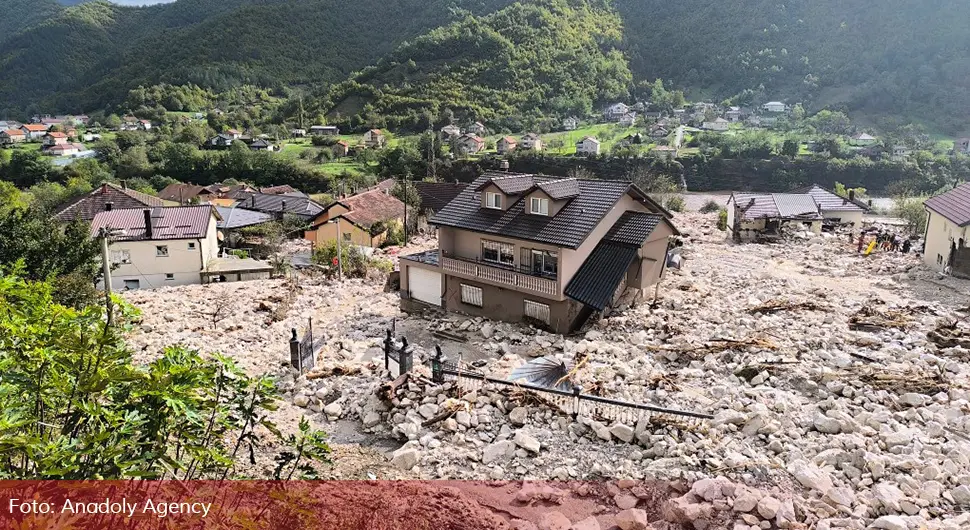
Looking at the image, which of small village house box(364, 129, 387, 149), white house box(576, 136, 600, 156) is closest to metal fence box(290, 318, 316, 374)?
white house box(576, 136, 600, 156)

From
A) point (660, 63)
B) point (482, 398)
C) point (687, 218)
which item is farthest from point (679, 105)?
point (482, 398)

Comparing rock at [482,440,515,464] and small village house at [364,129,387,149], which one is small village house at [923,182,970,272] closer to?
rock at [482,440,515,464]

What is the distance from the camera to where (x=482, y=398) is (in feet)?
46.3

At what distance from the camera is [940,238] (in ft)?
90.0

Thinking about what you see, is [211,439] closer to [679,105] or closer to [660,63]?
[679,105]

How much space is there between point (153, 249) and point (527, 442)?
28396 mm

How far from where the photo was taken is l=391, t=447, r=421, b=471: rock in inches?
468

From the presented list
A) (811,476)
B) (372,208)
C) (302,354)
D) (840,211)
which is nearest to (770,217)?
(840,211)

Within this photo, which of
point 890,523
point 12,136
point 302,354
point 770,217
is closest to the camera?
point 890,523

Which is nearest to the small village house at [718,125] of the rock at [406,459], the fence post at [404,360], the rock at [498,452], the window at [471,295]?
the window at [471,295]

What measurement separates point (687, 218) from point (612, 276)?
118 feet

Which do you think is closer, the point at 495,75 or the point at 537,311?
the point at 537,311

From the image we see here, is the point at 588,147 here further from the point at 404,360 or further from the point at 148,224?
the point at 404,360

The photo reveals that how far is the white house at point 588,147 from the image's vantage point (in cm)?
9853
